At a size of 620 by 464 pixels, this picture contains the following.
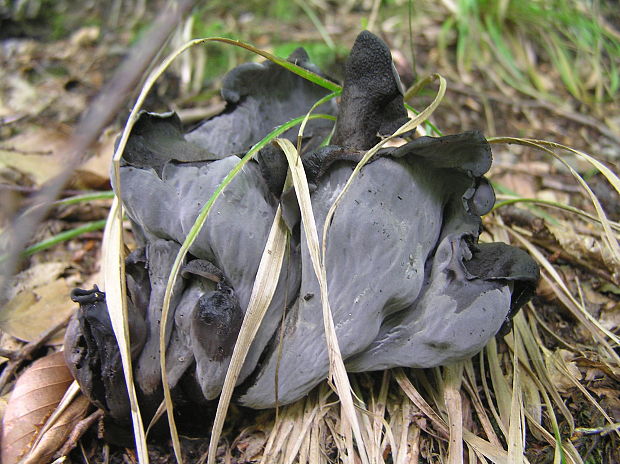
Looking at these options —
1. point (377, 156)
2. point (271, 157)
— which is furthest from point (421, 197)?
point (271, 157)

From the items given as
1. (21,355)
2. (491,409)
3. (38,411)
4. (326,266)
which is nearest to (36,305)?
(21,355)

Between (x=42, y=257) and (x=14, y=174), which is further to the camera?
(x=14, y=174)

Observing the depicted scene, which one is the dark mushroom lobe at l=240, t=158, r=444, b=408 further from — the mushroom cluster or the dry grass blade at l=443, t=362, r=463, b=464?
the dry grass blade at l=443, t=362, r=463, b=464

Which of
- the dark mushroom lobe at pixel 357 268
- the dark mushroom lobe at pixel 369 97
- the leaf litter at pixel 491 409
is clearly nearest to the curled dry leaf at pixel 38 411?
the leaf litter at pixel 491 409

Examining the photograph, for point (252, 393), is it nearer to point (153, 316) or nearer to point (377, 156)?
point (153, 316)


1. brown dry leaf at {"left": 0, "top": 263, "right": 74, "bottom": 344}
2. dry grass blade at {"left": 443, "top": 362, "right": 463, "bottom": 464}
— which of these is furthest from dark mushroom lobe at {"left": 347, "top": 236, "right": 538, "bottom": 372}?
Result: brown dry leaf at {"left": 0, "top": 263, "right": 74, "bottom": 344}

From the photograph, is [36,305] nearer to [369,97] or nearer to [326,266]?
[326,266]
